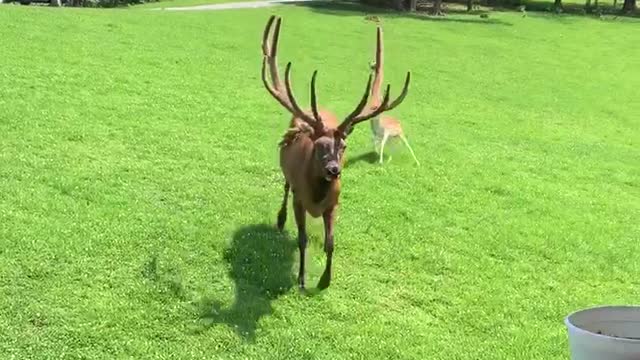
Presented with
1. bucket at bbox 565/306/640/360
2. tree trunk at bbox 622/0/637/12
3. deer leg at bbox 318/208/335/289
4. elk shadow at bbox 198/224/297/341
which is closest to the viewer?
bucket at bbox 565/306/640/360

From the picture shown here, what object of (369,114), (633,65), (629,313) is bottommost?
(633,65)

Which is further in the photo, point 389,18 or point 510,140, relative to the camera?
point 389,18

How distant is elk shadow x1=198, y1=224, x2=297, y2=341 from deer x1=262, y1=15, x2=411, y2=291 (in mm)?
220

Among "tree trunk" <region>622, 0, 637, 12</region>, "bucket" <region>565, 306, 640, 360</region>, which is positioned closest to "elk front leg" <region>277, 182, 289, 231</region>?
"bucket" <region>565, 306, 640, 360</region>

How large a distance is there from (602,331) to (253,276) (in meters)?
2.84

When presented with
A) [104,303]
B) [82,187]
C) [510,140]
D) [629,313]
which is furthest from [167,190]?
[510,140]

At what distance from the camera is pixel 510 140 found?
11.7 meters

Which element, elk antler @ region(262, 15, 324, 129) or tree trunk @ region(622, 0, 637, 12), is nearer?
elk antler @ region(262, 15, 324, 129)

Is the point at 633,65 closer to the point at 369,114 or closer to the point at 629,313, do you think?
the point at 369,114

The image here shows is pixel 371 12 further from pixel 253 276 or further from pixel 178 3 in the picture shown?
pixel 253 276

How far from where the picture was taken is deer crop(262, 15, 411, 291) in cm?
559

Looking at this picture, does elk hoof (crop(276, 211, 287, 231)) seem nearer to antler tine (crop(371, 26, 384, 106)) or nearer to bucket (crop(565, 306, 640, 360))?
antler tine (crop(371, 26, 384, 106))

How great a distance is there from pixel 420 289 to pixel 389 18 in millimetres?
21328

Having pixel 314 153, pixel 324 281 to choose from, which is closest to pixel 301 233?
pixel 324 281
